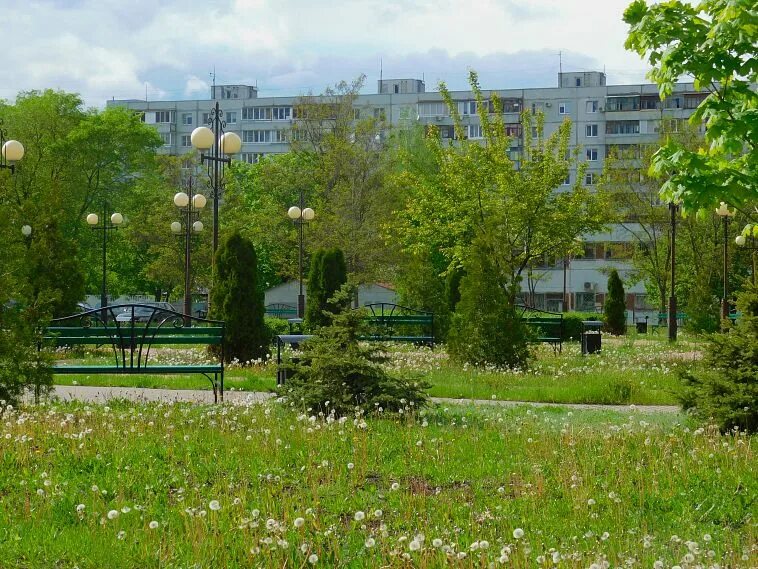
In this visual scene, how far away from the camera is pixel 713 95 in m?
10.3

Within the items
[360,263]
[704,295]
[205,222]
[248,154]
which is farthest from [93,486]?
[248,154]

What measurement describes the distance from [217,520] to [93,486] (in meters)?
1.12

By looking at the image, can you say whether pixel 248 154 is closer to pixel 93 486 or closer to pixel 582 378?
pixel 582 378

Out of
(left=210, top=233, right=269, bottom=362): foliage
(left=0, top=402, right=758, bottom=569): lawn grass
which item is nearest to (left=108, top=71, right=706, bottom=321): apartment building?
(left=210, top=233, right=269, bottom=362): foliage

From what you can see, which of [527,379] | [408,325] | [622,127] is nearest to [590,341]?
[408,325]

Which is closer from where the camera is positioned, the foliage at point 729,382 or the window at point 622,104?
the foliage at point 729,382

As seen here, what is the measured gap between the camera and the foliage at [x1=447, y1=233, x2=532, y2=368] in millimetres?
17609

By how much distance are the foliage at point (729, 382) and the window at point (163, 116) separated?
9868cm

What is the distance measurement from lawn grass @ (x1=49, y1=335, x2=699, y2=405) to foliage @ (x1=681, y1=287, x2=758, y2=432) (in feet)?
1.76

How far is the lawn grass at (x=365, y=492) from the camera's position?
5.32 metres

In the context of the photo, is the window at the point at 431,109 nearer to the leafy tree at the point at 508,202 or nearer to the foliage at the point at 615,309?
the leafy tree at the point at 508,202

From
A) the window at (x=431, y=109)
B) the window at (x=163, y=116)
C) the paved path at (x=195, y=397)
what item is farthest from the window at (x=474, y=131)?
the paved path at (x=195, y=397)

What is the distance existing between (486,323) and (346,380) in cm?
745

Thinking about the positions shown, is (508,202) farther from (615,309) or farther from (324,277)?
(324,277)
